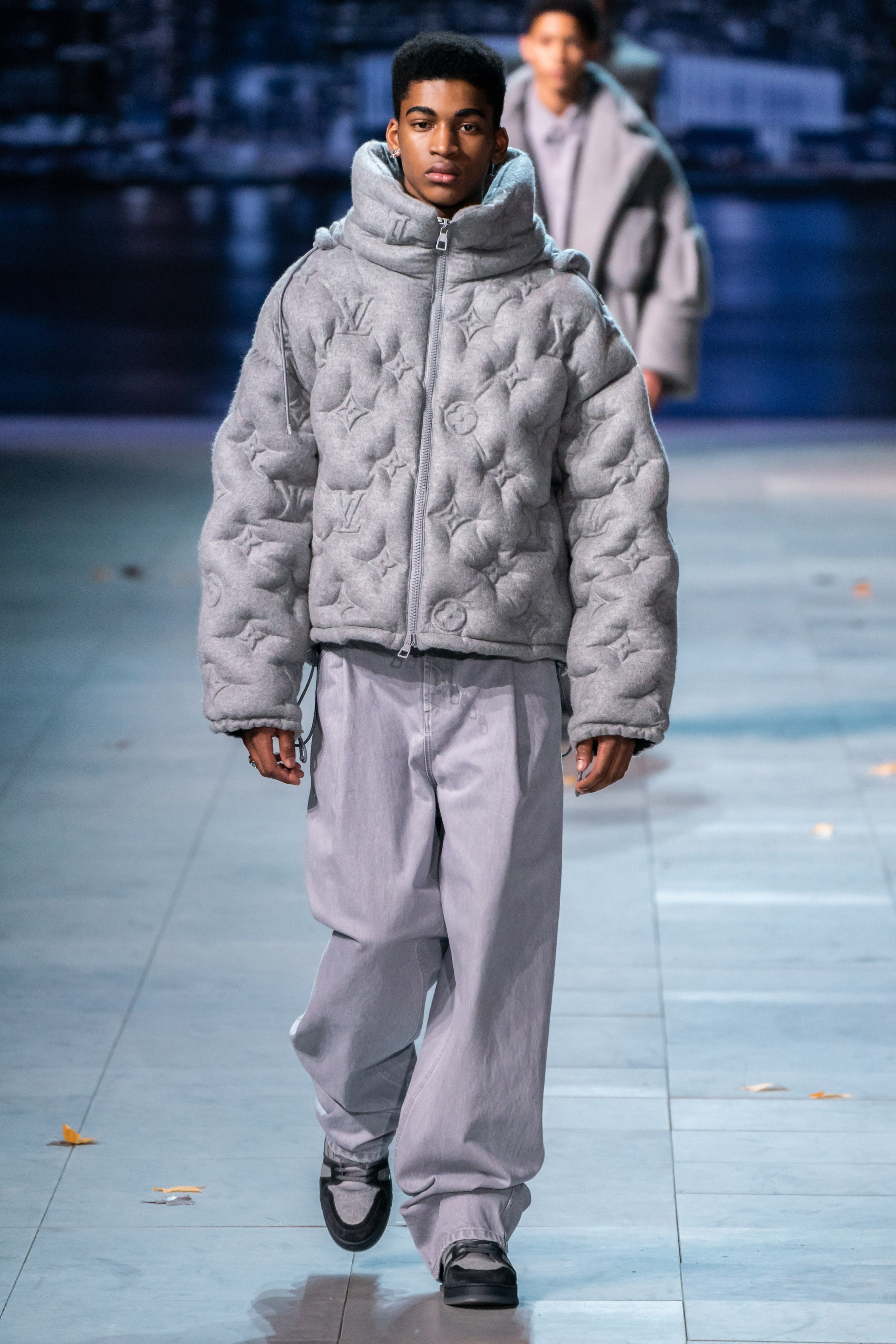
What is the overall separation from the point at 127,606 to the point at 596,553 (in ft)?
17.4

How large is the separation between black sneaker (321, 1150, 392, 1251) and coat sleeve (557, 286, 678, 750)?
780 mm

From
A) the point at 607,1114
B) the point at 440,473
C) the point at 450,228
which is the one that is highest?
the point at 450,228

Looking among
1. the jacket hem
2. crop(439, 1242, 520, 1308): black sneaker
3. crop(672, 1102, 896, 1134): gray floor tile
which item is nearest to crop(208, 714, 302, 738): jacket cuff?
the jacket hem

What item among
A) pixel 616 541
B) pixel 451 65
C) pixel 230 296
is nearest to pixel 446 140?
pixel 451 65

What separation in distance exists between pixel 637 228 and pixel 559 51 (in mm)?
531

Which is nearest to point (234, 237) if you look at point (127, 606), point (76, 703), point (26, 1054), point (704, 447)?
point (704, 447)

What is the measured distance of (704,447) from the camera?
1262 centimetres

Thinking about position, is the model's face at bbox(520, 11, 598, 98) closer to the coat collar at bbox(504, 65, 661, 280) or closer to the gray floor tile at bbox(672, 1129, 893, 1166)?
the coat collar at bbox(504, 65, 661, 280)

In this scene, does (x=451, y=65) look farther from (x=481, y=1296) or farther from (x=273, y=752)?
(x=481, y=1296)

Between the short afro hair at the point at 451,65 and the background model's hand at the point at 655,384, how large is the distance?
264 centimetres

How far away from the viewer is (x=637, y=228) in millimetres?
5613

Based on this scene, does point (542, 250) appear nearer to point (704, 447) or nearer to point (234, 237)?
point (704, 447)

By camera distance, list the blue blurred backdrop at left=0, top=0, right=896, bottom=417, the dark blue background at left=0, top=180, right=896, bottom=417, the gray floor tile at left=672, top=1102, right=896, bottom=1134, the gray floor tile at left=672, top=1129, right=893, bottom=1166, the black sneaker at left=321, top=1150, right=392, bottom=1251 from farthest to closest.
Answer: the dark blue background at left=0, top=180, right=896, bottom=417
the blue blurred backdrop at left=0, top=0, right=896, bottom=417
the gray floor tile at left=672, top=1102, right=896, bottom=1134
the gray floor tile at left=672, top=1129, right=893, bottom=1166
the black sneaker at left=321, top=1150, right=392, bottom=1251

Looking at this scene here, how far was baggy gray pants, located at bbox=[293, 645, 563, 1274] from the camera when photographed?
9.82 ft
